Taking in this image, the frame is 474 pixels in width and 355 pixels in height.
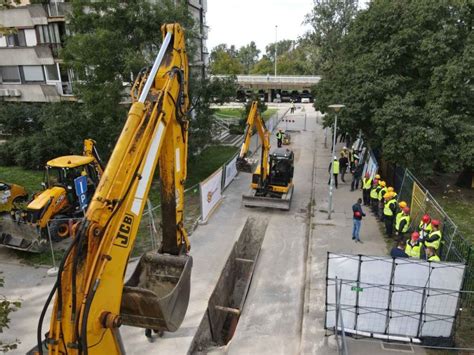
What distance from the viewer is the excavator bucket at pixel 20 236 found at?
12.2m

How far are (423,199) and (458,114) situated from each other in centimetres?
576

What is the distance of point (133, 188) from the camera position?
5.29 metres

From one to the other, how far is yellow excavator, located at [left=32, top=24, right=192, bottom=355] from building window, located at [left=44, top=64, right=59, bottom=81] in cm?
2459

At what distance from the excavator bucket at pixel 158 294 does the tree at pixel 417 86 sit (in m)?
11.9

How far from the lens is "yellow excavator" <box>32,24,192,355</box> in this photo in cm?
457

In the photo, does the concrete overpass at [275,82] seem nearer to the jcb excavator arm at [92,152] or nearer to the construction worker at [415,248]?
the jcb excavator arm at [92,152]

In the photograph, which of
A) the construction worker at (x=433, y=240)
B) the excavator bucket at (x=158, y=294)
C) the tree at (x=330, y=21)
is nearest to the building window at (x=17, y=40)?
the tree at (x=330, y=21)

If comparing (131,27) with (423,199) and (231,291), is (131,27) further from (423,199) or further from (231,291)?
(423,199)

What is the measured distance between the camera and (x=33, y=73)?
28781 millimetres

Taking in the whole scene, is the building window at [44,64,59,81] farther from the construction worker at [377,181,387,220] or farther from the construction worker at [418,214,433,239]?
the construction worker at [418,214,433,239]

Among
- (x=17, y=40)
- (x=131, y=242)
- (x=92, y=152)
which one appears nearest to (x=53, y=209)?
(x=92, y=152)

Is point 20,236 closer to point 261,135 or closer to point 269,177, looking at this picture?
point 269,177

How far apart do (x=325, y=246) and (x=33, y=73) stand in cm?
2552

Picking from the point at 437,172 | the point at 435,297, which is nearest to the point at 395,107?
the point at 437,172
